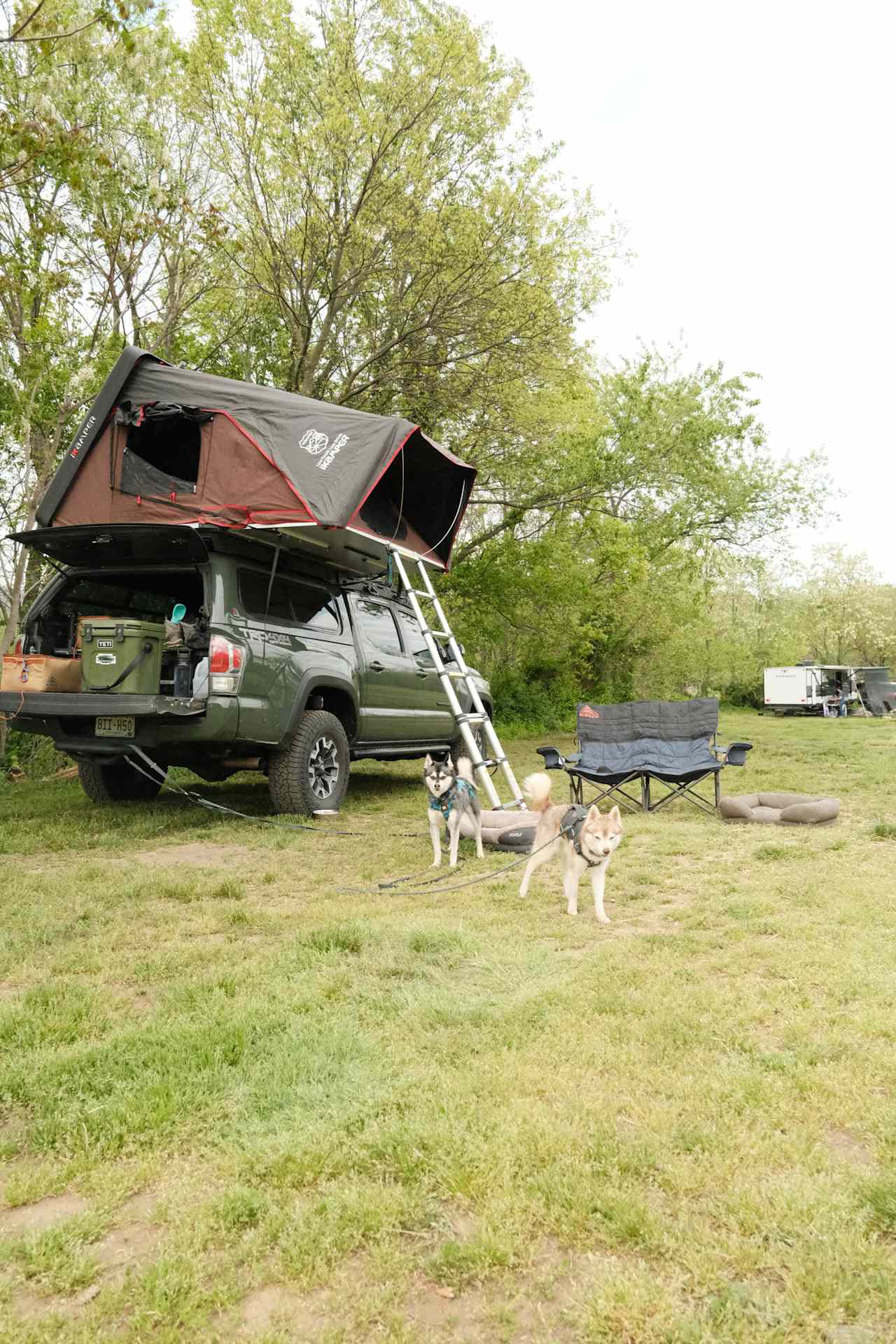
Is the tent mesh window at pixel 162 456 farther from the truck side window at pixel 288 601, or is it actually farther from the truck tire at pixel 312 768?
the truck tire at pixel 312 768

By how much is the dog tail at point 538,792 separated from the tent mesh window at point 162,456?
3.69 metres

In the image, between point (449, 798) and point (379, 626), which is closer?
point (449, 798)

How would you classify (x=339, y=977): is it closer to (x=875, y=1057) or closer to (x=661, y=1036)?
(x=661, y=1036)

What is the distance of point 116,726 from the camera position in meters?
6.07

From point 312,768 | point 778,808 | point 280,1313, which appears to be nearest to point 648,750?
point 778,808

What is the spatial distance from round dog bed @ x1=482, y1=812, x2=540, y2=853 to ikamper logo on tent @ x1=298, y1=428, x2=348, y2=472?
111 inches

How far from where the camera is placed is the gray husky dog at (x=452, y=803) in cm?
545

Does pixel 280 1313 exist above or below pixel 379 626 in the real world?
below

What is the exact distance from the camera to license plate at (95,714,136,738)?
602 cm

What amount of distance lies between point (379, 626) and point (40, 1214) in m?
6.45

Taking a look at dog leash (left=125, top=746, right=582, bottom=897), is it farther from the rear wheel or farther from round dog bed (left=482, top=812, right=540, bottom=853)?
the rear wheel

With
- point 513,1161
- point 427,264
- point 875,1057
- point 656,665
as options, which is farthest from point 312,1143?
point 656,665

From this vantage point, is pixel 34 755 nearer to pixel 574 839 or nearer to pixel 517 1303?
pixel 574 839

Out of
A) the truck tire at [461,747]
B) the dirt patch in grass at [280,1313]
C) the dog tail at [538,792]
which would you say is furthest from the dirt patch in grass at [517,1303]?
the truck tire at [461,747]
